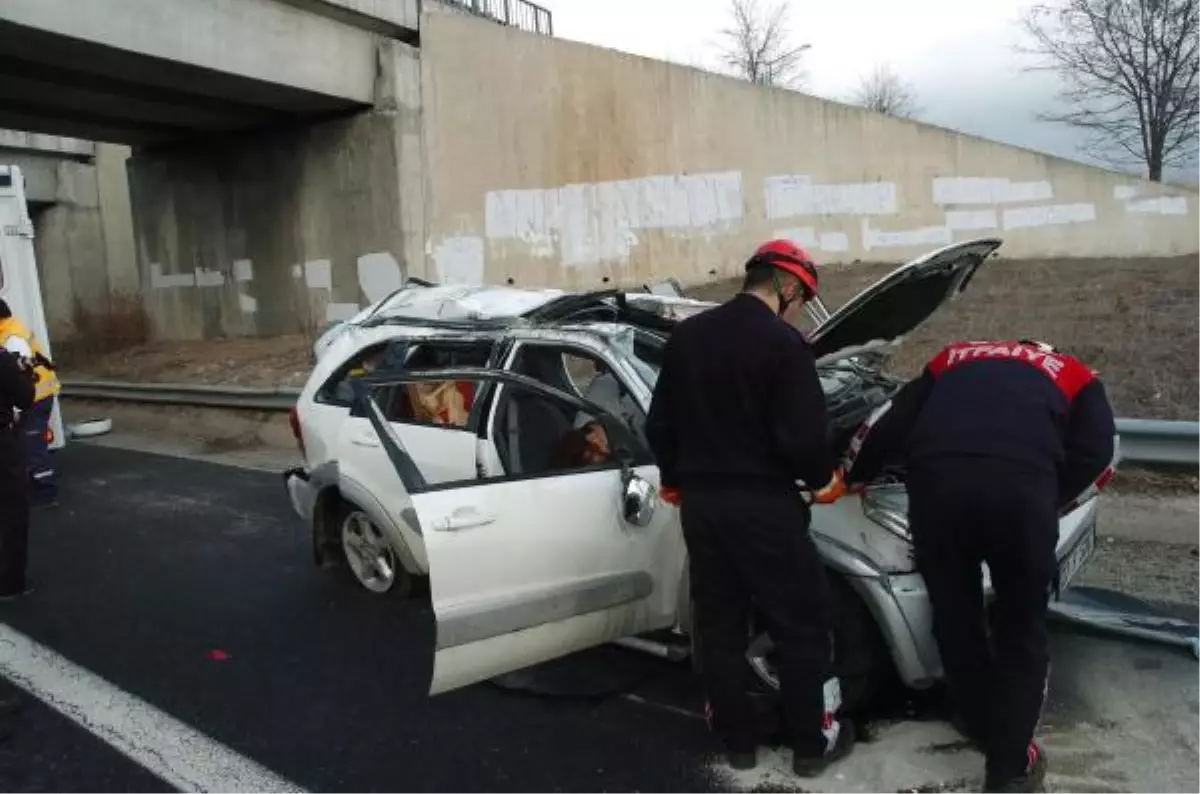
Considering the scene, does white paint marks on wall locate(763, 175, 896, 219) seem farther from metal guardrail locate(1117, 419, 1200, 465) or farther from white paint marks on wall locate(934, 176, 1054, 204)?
metal guardrail locate(1117, 419, 1200, 465)

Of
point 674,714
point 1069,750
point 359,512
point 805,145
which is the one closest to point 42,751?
point 359,512

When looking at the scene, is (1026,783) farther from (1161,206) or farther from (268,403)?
(1161,206)

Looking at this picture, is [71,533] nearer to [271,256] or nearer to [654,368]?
[654,368]

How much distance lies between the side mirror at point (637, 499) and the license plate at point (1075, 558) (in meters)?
1.48

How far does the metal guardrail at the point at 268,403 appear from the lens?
18.2 ft

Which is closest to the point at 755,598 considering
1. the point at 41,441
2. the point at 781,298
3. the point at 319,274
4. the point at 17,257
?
the point at 781,298

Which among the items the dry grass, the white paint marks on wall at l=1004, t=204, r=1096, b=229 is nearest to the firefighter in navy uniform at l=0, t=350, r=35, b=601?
the dry grass

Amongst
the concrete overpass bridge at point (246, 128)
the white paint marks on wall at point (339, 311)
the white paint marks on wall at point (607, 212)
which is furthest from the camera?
the white paint marks on wall at point (607, 212)

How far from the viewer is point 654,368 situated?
4.22 meters

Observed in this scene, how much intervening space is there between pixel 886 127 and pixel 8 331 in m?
13.7

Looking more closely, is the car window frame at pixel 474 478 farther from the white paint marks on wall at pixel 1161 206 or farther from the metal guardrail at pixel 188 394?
the white paint marks on wall at pixel 1161 206

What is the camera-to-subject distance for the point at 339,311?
48.7ft

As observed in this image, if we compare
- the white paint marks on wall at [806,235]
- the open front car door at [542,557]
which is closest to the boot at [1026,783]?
the open front car door at [542,557]

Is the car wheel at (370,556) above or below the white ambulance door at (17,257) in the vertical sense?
below
